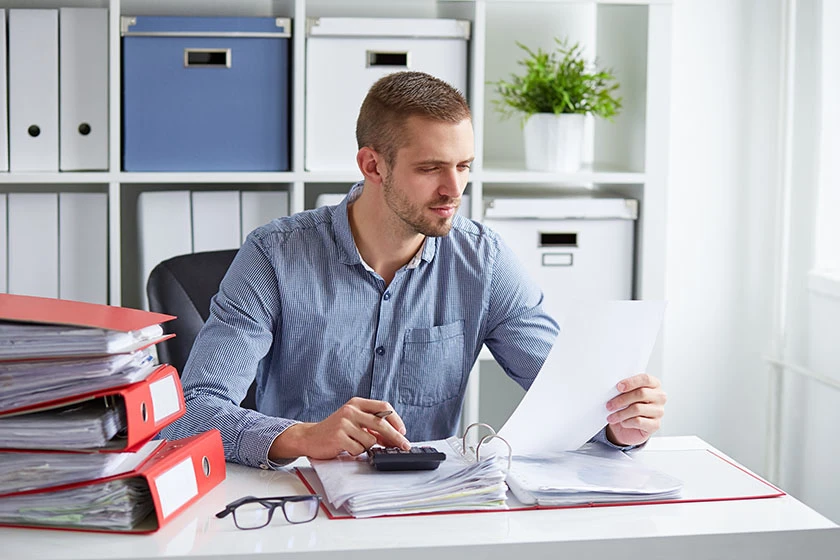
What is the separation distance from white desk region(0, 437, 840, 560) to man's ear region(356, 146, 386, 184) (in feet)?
2.12

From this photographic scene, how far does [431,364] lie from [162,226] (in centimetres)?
105

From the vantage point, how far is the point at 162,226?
8.19 feet

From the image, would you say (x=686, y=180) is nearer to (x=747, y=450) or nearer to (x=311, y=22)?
(x=747, y=450)

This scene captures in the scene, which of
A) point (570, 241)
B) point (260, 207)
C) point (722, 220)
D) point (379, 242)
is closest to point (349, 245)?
point (379, 242)

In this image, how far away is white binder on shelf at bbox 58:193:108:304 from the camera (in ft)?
8.11

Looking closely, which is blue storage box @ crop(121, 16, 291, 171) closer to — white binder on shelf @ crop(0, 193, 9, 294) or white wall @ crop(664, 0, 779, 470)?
white binder on shelf @ crop(0, 193, 9, 294)

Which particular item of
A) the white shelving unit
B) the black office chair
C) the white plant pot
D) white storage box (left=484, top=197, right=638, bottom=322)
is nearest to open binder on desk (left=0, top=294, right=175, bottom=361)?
the black office chair

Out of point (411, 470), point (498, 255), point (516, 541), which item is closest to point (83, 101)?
point (498, 255)

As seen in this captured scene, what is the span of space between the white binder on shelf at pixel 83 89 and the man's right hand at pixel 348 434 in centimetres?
137

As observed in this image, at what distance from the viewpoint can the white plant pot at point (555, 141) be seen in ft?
8.49

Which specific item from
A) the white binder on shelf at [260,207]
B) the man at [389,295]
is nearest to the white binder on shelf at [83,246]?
the white binder on shelf at [260,207]

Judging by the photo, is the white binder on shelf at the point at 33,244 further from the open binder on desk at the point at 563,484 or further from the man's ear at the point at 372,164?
the open binder on desk at the point at 563,484

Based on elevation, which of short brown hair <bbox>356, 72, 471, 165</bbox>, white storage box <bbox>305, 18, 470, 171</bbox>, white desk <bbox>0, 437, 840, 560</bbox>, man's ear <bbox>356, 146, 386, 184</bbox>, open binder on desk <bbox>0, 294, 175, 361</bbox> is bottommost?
white desk <bbox>0, 437, 840, 560</bbox>

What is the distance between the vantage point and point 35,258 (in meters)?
2.46
